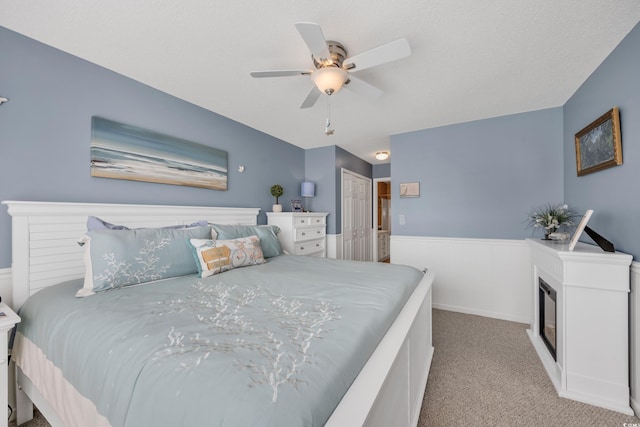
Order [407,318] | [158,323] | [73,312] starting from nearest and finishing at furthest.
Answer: [158,323] → [73,312] → [407,318]

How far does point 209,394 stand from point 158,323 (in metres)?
0.56

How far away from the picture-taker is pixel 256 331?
0.99 m

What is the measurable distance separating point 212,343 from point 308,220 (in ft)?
9.51

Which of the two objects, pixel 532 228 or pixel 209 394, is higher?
pixel 532 228

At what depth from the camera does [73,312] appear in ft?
4.00

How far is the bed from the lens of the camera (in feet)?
2.26

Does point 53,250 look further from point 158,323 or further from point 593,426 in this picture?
point 593,426

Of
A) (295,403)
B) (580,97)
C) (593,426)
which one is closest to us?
(295,403)

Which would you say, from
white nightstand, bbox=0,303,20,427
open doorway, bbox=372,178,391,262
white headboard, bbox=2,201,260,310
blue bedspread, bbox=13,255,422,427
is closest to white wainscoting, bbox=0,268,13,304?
white headboard, bbox=2,201,260,310

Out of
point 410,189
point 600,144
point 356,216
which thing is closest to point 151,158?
point 410,189

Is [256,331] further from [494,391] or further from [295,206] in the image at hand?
[295,206]

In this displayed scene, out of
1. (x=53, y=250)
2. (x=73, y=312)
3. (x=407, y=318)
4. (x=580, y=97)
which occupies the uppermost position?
(x=580, y=97)

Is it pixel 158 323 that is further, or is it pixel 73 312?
pixel 73 312

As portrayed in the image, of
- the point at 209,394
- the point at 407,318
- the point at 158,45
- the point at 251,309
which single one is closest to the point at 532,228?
the point at 407,318
